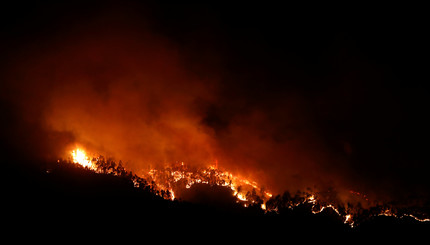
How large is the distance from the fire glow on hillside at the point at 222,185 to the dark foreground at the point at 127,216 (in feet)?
1.87

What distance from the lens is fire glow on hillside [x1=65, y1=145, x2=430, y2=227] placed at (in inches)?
335

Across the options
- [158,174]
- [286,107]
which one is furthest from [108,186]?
[286,107]

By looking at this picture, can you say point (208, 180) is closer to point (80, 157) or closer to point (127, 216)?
point (127, 216)

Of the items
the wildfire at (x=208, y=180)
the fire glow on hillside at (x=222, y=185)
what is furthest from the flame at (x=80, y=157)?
the wildfire at (x=208, y=180)

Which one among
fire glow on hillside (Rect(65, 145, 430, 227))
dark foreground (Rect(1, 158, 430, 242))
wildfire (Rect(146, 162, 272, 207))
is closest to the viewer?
dark foreground (Rect(1, 158, 430, 242))

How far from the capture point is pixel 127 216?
6.54m

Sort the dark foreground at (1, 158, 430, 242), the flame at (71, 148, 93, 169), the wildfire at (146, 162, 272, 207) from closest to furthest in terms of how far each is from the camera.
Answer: the dark foreground at (1, 158, 430, 242) < the wildfire at (146, 162, 272, 207) < the flame at (71, 148, 93, 169)

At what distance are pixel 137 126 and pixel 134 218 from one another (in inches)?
251

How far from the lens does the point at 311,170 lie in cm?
1164

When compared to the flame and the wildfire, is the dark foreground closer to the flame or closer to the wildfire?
the wildfire

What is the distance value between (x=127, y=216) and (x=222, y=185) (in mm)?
3664

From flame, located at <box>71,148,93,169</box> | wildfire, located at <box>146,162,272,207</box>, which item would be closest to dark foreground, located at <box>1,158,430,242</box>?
wildfire, located at <box>146,162,272,207</box>

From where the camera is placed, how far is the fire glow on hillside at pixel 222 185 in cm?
851

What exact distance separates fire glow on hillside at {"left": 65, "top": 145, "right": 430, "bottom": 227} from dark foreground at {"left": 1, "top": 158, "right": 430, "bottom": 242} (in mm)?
571
